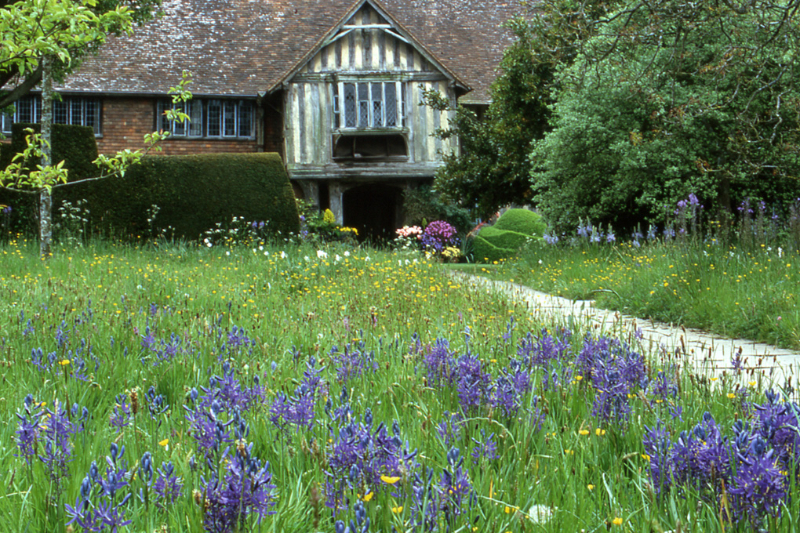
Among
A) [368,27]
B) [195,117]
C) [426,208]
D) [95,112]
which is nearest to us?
[368,27]

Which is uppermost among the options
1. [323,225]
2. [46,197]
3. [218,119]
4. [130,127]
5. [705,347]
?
[218,119]

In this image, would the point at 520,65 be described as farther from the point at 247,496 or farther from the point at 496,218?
the point at 247,496

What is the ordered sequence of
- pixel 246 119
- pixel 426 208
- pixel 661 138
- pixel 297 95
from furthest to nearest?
pixel 246 119
pixel 426 208
pixel 297 95
pixel 661 138

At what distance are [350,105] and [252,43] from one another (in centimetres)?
561

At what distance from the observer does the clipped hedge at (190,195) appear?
49.4 feet

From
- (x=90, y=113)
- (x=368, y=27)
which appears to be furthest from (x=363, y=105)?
(x=90, y=113)

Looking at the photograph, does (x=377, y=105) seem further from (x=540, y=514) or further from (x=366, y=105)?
(x=540, y=514)

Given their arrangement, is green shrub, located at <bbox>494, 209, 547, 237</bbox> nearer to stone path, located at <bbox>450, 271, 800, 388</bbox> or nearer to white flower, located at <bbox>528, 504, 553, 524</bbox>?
stone path, located at <bbox>450, 271, 800, 388</bbox>

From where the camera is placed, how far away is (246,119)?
2311 cm

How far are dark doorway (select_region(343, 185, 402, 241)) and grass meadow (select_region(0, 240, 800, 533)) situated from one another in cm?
2242

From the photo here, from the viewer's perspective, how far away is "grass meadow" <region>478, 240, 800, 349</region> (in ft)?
18.6

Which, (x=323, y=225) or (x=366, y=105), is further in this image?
(x=366, y=105)

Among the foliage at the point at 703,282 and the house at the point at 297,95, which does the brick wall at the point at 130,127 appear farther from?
the foliage at the point at 703,282

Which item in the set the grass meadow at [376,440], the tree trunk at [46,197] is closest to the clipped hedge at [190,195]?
the tree trunk at [46,197]
